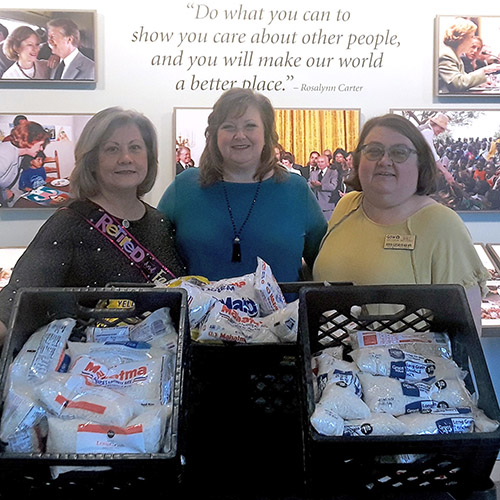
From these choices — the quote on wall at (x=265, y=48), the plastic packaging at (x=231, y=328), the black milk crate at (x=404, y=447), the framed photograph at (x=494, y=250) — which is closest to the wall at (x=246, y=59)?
the quote on wall at (x=265, y=48)

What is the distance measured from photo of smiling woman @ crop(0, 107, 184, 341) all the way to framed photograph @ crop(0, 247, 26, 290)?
26 cm

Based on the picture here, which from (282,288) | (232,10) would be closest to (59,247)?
(282,288)

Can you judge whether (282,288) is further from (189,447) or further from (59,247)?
(59,247)

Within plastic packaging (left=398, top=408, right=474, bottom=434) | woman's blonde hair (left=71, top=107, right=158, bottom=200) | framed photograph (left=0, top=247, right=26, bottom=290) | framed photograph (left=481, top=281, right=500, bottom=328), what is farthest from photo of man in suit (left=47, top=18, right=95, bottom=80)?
framed photograph (left=481, top=281, right=500, bottom=328)

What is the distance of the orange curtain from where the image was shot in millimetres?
1621

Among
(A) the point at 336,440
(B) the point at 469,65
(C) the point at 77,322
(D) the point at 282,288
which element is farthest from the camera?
(B) the point at 469,65

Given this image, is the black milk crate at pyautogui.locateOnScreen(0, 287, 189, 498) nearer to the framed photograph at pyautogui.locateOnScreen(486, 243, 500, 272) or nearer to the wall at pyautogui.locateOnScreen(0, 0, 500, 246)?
the wall at pyautogui.locateOnScreen(0, 0, 500, 246)

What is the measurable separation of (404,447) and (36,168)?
136 cm

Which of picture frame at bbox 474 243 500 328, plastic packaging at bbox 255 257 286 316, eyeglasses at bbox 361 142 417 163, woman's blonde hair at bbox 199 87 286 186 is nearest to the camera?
plastic packaging at bbox 255 257 286 316

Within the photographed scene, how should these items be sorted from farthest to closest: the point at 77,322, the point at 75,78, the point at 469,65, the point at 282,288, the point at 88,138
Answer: the point at 469,65 → the point at 75,78 → the point at 88,138 → the point at 282,288 → the point at 77,322

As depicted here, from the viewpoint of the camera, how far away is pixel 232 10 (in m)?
1.55

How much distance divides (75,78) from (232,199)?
567mm

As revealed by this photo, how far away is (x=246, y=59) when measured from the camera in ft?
5.18

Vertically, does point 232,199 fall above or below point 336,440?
above
